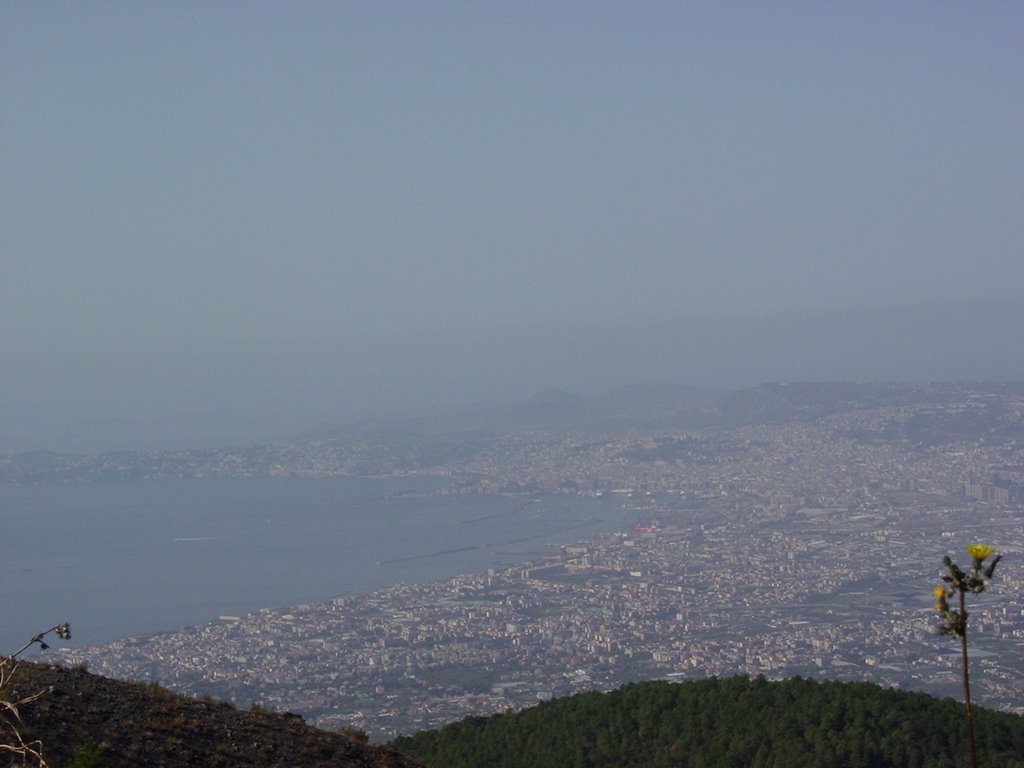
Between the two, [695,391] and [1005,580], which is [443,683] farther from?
[695,391]

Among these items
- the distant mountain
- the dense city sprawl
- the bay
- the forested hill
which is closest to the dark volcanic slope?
the forested hill

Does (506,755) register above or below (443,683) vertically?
above

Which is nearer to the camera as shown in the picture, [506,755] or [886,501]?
[506,755]

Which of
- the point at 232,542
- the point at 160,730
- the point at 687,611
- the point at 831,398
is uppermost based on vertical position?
the point at 160,730

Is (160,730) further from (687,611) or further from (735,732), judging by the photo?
(687,611)

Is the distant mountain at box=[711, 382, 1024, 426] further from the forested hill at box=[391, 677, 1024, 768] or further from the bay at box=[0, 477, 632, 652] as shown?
the forested hill at box=[391, 677, 1024, 768]

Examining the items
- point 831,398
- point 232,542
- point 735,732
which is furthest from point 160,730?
point 831,398

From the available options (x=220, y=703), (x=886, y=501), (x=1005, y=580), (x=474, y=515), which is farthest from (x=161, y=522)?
(x=220, y=703)
